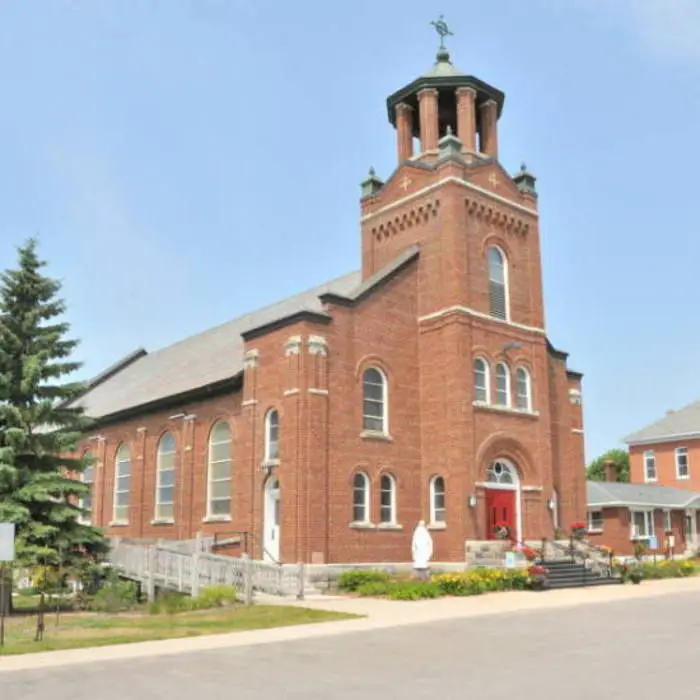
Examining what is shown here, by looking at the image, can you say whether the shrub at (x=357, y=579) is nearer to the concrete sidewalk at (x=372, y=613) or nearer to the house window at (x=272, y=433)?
the concrete sidewalk at (x=372, y=613)

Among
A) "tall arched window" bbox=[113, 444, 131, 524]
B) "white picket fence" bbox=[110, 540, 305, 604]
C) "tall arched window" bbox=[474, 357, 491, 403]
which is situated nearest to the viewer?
"white picket fence" bbox=[110, 540, 305, 604]

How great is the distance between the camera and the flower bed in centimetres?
2202

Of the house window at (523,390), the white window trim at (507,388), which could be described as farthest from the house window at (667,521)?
the white window trim at (507,388)

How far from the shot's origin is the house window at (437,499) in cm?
2755

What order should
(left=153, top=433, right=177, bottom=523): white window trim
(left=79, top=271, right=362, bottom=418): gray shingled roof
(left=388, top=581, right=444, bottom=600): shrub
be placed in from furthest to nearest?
(left=79, top=271, right=362, bottom=418): gray shingled roof → (left=153, top=433, right=177, bottom=523): white window trim → (left=388, top=581, right=444, bottom=600): shrub

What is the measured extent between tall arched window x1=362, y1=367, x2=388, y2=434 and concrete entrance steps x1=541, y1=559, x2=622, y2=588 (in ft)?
22.4

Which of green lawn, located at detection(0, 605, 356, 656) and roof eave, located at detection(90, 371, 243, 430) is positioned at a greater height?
roof eave, located at detection(90, 371, 243, 430)

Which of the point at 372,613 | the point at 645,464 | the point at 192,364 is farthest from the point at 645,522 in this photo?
the point at 372,613

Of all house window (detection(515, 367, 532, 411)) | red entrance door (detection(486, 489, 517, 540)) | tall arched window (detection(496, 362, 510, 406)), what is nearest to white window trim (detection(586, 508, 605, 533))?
house window (detection(515, 367, 532, 411))

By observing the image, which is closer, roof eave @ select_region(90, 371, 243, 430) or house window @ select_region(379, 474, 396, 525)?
house window @ select_region(379, 474, 396, 525)

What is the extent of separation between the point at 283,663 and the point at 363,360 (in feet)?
53.9

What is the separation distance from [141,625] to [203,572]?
6167 mm

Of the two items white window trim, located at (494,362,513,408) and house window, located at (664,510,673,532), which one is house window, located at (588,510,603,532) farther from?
white window trim, located at (494,362,513,408)

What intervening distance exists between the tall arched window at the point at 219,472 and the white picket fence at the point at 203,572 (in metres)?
3.80
